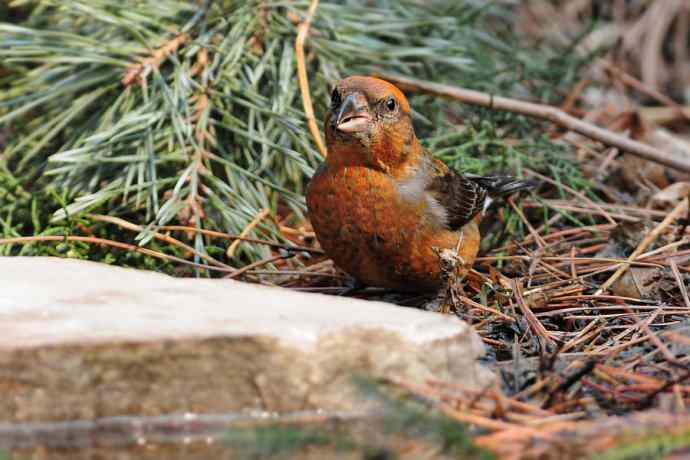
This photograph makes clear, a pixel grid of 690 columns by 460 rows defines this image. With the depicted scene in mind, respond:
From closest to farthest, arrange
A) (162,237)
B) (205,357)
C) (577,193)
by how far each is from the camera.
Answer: (205,357)
(162,237)
(577,193)

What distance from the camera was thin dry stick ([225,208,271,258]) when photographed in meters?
4.33

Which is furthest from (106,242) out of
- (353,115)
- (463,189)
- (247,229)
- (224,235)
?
(463,189)

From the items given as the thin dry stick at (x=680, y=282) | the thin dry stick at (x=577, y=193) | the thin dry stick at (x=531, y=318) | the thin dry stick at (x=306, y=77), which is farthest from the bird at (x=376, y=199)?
the thin dry stick at (x=577, y=193)

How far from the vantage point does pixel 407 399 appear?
8.76 feet

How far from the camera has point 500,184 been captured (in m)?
4.84

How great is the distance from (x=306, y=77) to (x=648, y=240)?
6.52ft

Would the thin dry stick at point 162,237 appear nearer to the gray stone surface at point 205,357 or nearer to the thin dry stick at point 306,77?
the thin dry stick at point 306,77

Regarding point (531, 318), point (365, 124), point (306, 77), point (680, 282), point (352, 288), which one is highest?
Result: point (365, 124)

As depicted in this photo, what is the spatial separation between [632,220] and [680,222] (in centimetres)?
23

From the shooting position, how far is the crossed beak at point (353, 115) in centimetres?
390

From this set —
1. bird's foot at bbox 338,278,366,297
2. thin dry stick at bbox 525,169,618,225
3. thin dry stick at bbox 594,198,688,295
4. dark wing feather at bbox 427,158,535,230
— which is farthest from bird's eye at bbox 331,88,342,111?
thin dry stick at bbox 525,169,618,225

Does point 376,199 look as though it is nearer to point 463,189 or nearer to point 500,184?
point 463,189

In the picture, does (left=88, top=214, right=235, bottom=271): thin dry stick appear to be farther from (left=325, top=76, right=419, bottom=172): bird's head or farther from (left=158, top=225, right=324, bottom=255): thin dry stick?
(left=325, top=76, right=419, bottom=172): bird's head

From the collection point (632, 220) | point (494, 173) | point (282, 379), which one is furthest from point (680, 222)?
point (282, 379)
